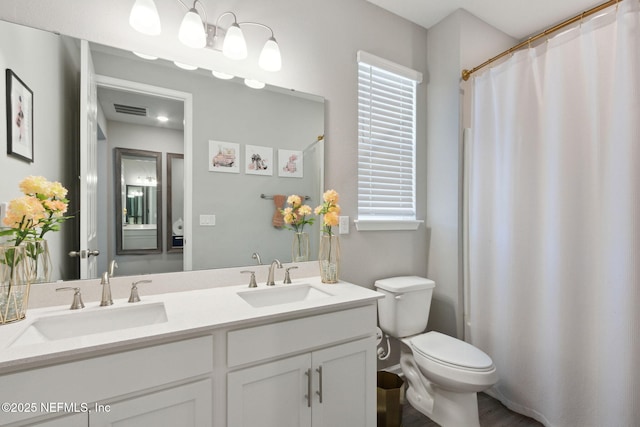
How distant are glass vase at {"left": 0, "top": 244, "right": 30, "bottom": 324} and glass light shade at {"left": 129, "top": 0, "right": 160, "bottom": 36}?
101 cm

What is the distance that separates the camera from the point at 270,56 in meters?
1.66

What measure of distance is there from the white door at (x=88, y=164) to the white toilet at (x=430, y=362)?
61.8 inches

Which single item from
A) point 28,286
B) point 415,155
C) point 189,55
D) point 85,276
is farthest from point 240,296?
point 415,155

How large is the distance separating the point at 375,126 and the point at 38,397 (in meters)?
2.07

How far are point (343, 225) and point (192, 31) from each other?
4.32 feet

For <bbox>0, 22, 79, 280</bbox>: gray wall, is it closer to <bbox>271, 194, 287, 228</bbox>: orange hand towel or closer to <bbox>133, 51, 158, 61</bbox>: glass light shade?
<bbox>133, 51, 158, 61</bbox>: glass light shade

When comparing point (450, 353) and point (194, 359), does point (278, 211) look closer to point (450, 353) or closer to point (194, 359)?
point (194, 359)

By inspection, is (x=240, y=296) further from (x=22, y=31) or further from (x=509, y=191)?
(x=509, y=191)

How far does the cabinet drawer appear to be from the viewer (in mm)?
1135

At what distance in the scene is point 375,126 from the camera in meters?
2.14

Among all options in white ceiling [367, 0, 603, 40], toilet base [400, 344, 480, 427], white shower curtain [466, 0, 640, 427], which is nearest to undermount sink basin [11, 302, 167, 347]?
toilet base [400, 344, 480, 427]

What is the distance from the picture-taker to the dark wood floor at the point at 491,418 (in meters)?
1.78

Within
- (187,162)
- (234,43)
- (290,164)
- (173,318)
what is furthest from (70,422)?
(234,43)

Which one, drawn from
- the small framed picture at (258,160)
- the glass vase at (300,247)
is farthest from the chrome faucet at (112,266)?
the glass vase at (300,247)
